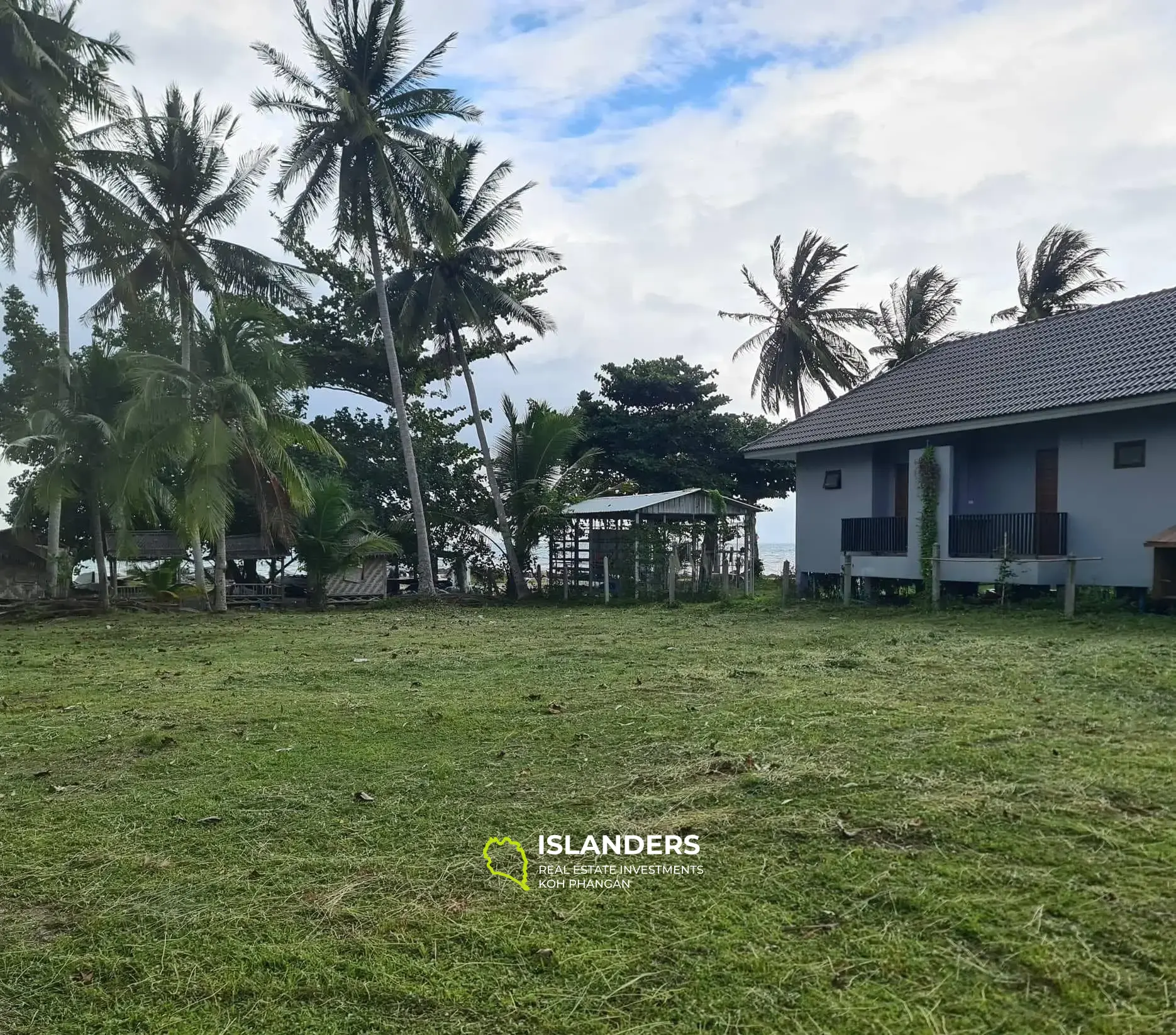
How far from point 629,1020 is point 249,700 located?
18.8ft

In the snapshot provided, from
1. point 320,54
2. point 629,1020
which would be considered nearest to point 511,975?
point 629,1020

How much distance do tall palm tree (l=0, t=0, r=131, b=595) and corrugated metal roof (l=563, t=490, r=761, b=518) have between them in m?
10.9

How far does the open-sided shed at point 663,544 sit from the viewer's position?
62.1 feet

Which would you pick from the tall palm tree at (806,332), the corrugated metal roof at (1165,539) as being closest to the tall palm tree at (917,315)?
the tall palm tree at (806,332)

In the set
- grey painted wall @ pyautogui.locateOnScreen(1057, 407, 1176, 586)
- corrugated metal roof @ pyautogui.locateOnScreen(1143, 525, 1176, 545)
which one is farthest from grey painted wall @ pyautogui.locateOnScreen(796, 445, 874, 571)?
corrugated metal roof @ pyautogui.locateOnScreen(1143, 525, 1176, 545)

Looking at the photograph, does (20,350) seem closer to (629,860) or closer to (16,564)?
(16,564)

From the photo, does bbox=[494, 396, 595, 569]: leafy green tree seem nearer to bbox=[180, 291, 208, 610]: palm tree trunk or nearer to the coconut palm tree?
the coconut palm tree

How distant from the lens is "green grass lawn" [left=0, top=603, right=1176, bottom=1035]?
2596 millimetres

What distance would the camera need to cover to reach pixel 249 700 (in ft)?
24.5

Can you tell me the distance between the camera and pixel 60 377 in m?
18.3

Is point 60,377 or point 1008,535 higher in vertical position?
point 60,377

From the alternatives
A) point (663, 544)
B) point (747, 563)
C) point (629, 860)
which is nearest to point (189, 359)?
point (663, 544)

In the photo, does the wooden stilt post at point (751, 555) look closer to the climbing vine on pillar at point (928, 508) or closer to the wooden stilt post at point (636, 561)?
the wooden stilt post at point (636, 561)

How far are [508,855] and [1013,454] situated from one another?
47.2 feet
